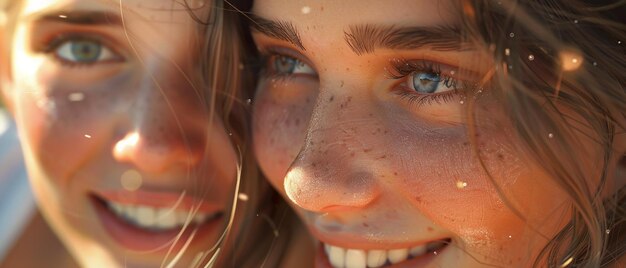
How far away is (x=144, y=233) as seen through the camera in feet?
5.09

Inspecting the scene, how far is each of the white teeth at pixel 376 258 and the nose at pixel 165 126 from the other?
1.05 ft

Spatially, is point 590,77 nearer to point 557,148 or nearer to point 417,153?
point 557,148

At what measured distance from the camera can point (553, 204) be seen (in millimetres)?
1103

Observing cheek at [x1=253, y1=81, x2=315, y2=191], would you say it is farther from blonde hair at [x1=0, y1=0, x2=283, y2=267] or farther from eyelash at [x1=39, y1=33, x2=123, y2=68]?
eyelash at [x1=39, y1=33, x2=123, y2=68]

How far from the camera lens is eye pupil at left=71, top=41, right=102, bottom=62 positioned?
1.45 metres

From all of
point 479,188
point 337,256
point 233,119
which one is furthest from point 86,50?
point 479,188

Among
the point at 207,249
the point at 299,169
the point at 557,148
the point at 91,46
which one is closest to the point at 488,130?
the point at 557,148

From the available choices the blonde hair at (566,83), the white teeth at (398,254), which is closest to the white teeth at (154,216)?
the white teeth at (398,254)

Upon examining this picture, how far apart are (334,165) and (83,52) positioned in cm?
54

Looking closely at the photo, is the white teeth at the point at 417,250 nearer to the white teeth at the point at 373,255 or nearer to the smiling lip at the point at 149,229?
Result: the white teeth at the point at 373,255

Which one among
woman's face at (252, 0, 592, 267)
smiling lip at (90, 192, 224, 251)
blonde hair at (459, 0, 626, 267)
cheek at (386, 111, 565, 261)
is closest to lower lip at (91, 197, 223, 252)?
smiling lip at (90, 192, 224, 251)

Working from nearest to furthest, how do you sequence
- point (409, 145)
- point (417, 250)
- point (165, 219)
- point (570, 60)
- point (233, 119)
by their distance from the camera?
point (570, 60) < point (409, 145) < point (417, 250) < point (233, 119) < point (165, 219)

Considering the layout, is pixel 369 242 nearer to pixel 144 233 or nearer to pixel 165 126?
pixel 165 126

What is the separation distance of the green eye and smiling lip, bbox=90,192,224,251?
0.23 m
